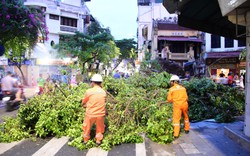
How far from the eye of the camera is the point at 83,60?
3169 centimetres

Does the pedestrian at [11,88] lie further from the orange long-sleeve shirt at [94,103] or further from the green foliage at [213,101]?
the green foliage at [213,101]

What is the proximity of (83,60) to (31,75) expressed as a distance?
7722mm

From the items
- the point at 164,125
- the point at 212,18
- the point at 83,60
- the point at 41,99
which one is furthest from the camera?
the point at 83,60

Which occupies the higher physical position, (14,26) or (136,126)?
(14,26)

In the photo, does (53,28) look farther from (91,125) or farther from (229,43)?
(91,125)

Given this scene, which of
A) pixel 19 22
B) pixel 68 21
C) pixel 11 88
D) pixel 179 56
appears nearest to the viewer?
pixel 11 88

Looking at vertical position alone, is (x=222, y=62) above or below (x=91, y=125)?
above

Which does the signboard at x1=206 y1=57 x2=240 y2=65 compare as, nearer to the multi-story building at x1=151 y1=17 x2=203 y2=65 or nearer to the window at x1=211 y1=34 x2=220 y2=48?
the window at x1=211 y1=34 x2=220 y2=48

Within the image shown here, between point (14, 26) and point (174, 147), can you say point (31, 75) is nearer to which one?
point (14, 26)

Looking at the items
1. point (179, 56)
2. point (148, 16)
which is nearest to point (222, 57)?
point (179, 56)

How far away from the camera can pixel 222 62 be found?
2327cm

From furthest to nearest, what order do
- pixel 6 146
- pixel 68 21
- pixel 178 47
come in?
1. pixel 68 21
2. pixel 178 47
3. pixel 6 146

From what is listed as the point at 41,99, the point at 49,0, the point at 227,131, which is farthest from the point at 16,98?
the point at 49,0

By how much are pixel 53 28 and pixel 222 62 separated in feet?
84.0
